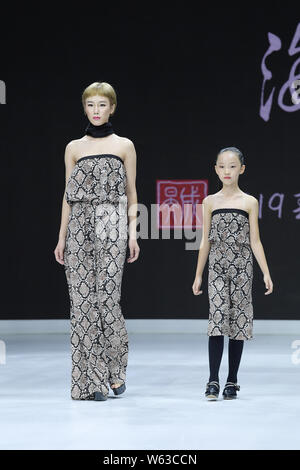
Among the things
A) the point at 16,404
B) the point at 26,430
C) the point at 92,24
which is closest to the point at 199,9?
the point at 92,24

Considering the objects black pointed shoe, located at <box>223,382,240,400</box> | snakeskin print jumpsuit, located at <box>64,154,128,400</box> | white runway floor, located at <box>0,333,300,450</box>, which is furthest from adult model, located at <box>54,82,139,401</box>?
black pointed shoe, located at <box>223,382,240,400</box>

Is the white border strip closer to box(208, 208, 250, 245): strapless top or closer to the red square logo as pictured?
the red square logo

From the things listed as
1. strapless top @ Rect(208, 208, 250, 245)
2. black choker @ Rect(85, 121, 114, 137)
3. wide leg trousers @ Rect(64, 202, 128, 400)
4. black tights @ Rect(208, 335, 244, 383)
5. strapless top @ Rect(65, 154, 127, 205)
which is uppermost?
black choker @ Rect(85, 121, 114, 137)

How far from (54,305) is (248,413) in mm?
4106

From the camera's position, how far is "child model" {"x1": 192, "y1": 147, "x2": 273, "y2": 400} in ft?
13.1

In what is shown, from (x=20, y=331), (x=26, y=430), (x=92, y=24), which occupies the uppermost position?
(x=92, y=24)

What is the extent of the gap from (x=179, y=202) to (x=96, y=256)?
357cm

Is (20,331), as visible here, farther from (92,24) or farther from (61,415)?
(61,415)

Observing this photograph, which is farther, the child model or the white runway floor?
the child model

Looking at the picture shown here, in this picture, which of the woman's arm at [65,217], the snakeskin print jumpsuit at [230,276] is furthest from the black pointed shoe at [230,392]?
the woman's arm at [65,217]

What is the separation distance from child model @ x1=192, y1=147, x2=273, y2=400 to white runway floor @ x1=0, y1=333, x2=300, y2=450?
7.7 inches

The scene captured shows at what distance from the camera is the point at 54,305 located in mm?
7551

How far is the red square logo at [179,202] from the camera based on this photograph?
750 cm

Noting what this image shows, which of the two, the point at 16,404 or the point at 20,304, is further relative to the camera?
the point at 20,304
